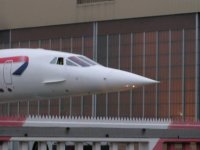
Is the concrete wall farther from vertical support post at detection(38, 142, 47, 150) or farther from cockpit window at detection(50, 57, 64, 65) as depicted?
vertical support post at detection(38, 142, 47, 150)

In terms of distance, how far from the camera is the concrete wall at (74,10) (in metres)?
72.1

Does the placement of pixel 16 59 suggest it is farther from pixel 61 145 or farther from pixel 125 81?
pixel 61 145

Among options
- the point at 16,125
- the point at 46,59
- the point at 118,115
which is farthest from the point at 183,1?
the point at 16,125

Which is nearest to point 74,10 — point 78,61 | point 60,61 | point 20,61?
point 78,61

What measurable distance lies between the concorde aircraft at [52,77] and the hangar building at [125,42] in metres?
45.7

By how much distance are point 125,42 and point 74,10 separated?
7.51 meters

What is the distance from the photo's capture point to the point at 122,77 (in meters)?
23.2

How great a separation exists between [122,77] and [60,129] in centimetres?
380

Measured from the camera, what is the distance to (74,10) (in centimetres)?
7800

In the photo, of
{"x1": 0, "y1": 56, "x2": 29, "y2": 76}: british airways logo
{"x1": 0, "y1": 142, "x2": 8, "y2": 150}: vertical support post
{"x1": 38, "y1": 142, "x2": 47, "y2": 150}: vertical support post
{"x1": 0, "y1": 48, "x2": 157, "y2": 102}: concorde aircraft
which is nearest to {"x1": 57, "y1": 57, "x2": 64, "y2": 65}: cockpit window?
{"x1": 0, "y1": 48, "x2": 157, "y2": 102}: concorde aircraft

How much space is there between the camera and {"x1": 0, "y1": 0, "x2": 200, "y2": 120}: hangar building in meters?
72.0

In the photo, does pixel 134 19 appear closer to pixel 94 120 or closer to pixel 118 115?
pixel 118 115

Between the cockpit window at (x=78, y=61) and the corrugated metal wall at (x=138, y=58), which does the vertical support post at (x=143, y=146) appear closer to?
the cockpit window at (x=78, y=61)

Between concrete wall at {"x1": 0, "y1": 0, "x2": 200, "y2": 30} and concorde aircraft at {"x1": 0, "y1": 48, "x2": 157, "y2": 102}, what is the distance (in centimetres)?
4789
